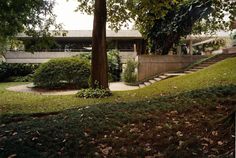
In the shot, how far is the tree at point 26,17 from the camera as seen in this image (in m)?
11.6

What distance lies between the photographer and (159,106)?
9.05 metres

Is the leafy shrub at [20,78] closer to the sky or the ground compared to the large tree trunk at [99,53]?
closer to the ground

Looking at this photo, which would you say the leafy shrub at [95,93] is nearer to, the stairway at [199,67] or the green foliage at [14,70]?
the stairway at [199,67]

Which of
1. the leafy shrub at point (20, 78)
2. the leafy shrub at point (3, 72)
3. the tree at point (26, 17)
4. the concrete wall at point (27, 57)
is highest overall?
the tree at point (26, 17)

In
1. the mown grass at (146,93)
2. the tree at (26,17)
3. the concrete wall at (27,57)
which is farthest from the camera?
the concrete wall at (27,57)

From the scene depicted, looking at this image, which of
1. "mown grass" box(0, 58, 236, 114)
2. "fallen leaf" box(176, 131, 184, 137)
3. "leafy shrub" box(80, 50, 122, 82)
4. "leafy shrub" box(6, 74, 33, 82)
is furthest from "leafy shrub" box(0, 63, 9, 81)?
"fallen leaf" box(176, 131, 184, 137)

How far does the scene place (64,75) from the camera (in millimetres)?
23531

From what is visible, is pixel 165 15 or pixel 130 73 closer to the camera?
pixel 165 15

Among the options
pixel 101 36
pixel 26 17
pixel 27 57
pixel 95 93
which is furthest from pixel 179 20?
pixel 27 57

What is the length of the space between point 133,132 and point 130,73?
17.5m

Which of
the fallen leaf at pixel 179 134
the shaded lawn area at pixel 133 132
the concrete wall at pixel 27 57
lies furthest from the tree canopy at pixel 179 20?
the concrete wall at pixel 27 57

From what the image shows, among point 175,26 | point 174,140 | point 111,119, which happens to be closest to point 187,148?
point 174,140

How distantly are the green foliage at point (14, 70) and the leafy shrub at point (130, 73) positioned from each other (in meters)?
12.2

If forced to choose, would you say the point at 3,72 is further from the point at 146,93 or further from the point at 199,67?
the point at 146,93
